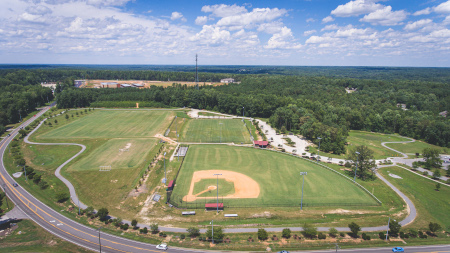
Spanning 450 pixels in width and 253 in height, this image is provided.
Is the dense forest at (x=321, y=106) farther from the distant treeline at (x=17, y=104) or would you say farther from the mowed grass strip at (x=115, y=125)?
the mowed grass strip at (x=115, y=125)

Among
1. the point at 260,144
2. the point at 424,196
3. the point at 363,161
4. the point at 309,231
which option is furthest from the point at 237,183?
the point at 424,196

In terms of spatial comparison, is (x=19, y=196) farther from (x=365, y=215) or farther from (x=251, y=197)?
(x=365, y=215)

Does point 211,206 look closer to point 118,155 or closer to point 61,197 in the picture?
point 61,197

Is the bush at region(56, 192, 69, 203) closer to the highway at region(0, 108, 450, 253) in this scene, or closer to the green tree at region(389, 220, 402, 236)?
the highway at region(0, 108, 450, 253)

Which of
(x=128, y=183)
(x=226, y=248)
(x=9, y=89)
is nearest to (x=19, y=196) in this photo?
(x=128, y=183)

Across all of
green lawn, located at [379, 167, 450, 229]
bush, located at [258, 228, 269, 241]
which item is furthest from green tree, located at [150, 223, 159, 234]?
green lawn, located at [379, 167, 450, 229]
